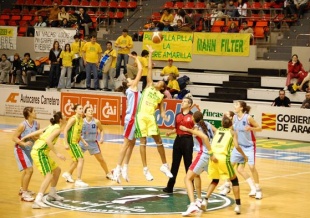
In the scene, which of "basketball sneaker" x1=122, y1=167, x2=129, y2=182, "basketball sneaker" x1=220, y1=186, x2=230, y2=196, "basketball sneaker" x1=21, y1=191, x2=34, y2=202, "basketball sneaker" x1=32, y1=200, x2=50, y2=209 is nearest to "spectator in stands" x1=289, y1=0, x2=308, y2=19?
"basketball sneaker" x1=220, y1=186, x2=230, y2=196

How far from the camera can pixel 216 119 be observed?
26562 millimetres

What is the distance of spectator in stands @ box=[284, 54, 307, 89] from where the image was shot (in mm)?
27688

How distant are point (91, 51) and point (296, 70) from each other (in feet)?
26.2

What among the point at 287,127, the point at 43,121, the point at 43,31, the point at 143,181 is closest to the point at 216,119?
the point at 287,127

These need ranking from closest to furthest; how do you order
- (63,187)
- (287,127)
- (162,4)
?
(63,187)
(287,127)
(162,4)

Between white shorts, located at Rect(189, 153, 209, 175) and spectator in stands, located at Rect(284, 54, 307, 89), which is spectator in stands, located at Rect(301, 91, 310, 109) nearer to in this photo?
spectator in stands, located at Rect(284, 54, 307, 89)

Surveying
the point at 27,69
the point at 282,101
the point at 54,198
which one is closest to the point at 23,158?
the point at 54,198

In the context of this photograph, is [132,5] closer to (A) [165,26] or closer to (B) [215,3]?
(A) [165,26]

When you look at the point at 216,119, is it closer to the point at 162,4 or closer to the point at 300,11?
the point at 300,11

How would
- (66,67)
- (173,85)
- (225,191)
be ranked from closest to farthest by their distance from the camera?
(225,191) < (173,85) < (66,67)

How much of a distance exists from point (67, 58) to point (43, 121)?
276 centimetres

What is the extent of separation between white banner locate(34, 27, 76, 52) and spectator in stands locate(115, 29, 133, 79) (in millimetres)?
3527

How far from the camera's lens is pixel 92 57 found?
1208 inches

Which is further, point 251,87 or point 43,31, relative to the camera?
point 43,31
